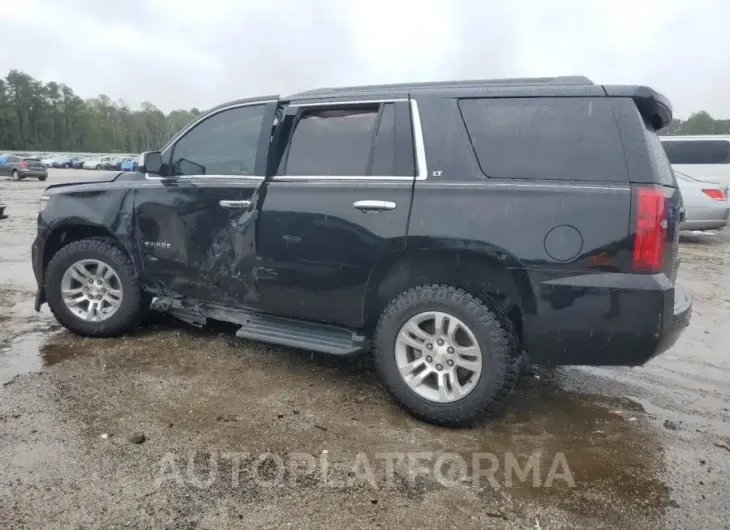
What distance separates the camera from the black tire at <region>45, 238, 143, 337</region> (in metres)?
4.38

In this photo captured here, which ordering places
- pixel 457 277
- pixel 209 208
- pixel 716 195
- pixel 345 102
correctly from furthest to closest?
pixel 716 195
pixel 209 208
pixel 345 102
pixel 457 277

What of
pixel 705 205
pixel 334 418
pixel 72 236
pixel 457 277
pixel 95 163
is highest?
pixel 705 205

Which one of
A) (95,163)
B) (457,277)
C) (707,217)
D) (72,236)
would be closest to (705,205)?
(707,217)

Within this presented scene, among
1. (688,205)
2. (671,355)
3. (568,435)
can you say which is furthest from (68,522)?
(688,205)

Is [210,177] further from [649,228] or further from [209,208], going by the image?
[649,228]

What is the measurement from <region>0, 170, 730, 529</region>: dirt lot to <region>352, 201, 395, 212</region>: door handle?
124 cm

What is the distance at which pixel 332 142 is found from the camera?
365cm

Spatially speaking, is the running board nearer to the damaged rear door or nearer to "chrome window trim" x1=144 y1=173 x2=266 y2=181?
the damaged rear door

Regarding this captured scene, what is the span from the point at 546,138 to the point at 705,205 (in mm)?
9489

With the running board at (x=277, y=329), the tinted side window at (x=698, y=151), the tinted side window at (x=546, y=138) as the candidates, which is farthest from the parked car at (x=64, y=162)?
the tinted side window at (x=546, y=138)

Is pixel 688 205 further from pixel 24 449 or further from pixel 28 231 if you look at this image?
pixel 28 231

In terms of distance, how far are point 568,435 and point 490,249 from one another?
3.83ft

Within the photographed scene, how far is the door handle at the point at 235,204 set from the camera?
12.5ft

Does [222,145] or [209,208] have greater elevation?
[222,145]
